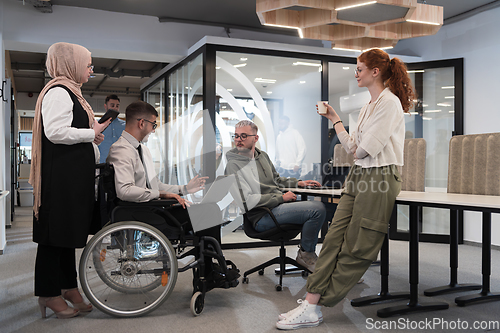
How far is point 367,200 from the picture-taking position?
2.21 meters

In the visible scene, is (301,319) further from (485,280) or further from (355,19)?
(355,19)

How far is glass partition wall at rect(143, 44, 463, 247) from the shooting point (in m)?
4.82

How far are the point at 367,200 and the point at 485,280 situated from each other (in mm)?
1279

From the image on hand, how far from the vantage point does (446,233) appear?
521cm

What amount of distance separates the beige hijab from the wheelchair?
344 millimetres

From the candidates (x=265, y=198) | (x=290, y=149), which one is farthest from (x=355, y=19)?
(x=290, y=149)

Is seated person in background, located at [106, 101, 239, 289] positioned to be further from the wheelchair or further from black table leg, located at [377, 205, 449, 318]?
black table leg, located at [377, 205, 449, 318]

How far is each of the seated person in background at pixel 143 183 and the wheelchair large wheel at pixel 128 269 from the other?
4.1 inches

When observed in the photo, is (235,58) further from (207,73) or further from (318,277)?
(318,277)

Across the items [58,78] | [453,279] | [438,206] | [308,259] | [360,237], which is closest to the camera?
[438,206]

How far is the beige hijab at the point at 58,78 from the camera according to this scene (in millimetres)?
2273

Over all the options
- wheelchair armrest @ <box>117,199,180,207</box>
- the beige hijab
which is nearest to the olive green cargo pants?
wheelchair armrest @ <box>117,199,180,207</box>

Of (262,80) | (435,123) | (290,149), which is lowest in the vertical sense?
(290,149)

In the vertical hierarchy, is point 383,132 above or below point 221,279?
above
